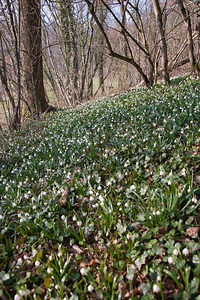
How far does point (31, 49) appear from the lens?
8461 mm

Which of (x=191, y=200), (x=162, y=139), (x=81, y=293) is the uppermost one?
(x=162, y=139)

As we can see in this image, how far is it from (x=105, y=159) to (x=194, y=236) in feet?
6.66

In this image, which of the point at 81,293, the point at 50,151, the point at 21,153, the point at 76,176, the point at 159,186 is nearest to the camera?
the point at 81,293

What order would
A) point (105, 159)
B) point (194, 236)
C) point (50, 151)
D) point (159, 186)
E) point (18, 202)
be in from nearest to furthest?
point (194, 236), point (159, 186), point (18, 202), point (105, 159), point (50, 151)

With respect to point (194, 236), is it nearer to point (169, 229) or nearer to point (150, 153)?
point (169, 229)

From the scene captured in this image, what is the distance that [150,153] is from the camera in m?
3.17

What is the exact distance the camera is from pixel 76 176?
3295 millimetres

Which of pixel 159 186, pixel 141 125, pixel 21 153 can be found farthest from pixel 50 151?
pixel 159 186

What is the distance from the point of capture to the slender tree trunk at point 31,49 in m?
8.12

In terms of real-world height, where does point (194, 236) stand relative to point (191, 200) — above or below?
below

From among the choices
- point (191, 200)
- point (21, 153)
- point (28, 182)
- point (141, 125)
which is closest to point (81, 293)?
point (191, 200)

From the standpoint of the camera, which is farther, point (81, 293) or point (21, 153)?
point (21, 153)

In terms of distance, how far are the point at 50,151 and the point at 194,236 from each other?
3.49 meters

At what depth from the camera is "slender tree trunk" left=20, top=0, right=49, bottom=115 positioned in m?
8.12
